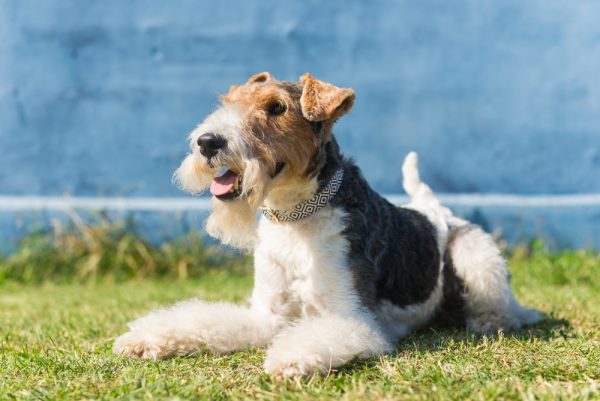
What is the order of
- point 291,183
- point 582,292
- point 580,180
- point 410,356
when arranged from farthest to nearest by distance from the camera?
point 580,180 → point 582,292 → point 291,183 → point 410,356

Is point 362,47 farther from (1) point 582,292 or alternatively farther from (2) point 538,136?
(1) point 582,292

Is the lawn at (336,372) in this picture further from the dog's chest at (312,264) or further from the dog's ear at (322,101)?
the dog's ear at (322,101)

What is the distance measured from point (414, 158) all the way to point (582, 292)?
89.9 inches

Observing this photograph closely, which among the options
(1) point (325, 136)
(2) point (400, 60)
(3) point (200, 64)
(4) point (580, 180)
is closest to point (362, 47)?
(2) point (400, 60)

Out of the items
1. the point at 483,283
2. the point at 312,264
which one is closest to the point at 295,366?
the point at 312,264

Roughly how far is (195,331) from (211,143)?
3.20 ft

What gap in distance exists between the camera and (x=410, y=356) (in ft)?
11.3

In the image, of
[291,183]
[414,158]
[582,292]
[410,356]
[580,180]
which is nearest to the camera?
[410,356]

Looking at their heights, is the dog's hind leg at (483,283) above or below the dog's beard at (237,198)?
below

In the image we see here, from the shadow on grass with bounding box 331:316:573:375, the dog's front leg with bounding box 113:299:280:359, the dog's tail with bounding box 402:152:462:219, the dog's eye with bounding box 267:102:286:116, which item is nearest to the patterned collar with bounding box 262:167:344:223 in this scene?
the dog's eye with bounding box 267:102:286:116

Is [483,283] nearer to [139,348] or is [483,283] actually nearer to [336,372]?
[336,372]

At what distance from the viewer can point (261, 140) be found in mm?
3500

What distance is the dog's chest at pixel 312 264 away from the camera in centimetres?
370

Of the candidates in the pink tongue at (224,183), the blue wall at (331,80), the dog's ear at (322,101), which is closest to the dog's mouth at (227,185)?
the pink tongue at (224,183)
